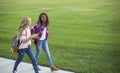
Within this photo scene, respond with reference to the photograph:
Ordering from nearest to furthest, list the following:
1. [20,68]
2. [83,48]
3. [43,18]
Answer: [43,18]
[20,68]
[83,48]

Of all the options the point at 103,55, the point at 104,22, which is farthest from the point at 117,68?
the point at 104,22

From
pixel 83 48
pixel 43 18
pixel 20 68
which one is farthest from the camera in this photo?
pixel 83 48

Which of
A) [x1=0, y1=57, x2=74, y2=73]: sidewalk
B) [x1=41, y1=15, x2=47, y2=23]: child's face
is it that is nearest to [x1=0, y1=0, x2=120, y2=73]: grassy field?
[x1=0, y1=57, x2=74, y2=73]: sidewalk

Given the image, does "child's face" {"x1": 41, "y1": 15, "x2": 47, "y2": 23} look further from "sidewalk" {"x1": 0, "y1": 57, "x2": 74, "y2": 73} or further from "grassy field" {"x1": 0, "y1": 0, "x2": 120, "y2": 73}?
"grassy field" {"x1": 0, "y1": 0, "x2": 120, "y2": 73}

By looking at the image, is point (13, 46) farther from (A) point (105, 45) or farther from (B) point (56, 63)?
(A) point (105, 45)

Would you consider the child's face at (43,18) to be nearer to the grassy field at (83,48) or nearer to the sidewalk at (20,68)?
the sidewalk at (20,68)

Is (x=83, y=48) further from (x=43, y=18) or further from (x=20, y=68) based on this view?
(x=43, y=18)

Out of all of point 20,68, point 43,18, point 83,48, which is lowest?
point 83,48

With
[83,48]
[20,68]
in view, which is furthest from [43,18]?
[83,48]

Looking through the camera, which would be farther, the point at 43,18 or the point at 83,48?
the point at 83,48

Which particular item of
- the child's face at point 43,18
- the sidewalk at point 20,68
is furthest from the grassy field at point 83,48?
the child's face at point 43,18

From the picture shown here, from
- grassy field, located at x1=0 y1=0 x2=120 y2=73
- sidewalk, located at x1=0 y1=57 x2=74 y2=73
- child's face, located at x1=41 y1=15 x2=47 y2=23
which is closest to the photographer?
child's face, located at x1=41 y1=15 x2=47 y2=23

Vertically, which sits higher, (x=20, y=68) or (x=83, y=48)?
(x=20, y=68)

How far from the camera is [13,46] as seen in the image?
7.77 meters
